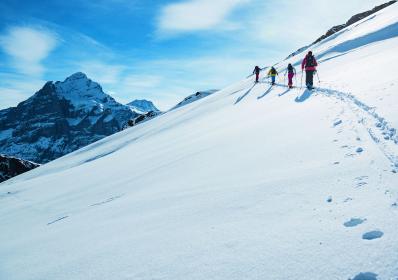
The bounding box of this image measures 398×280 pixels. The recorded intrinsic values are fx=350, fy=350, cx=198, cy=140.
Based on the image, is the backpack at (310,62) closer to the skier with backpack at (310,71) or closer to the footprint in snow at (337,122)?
the skier with backpack at (310,71)

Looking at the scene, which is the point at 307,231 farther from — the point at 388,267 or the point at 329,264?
the point at 388,267

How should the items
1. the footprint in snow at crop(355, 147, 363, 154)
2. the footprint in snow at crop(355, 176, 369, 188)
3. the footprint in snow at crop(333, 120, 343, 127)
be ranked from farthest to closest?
the footprint in snow at crop(333, 120, 343, 127), the footprint in snow at crop(355, 147, 363, 154), the footprint in snow at crop(355, 176, 369, 188)

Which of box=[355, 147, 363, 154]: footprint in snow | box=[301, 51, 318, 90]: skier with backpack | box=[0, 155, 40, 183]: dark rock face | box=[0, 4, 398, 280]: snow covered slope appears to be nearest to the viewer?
box=[0, 4, 398, 280]: snow covered slope

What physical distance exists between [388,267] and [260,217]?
2.09 m

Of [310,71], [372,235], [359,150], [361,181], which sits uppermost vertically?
[310,71]

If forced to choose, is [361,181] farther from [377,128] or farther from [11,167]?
[11,167]

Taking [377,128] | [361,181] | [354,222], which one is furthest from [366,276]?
[377,128]

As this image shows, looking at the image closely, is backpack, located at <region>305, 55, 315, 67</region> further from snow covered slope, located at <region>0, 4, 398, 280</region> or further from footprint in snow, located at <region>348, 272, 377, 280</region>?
footprint in snow, located at <region>348, 272, 377, 280</region>

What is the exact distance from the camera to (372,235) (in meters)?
3.67

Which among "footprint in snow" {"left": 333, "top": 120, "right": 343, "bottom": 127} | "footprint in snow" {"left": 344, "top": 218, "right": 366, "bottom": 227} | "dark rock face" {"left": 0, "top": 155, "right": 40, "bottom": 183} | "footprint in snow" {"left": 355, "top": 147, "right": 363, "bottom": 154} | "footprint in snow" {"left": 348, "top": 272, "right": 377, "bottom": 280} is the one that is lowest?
"footprint in snow" {"left": 348, "top": 272, "right": 377, "bottom": 280}

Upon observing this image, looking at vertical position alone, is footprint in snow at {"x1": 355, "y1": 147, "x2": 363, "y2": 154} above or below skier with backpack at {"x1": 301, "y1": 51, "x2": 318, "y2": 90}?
below

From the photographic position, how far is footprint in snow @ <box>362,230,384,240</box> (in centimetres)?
363

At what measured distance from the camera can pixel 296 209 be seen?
16.2ft

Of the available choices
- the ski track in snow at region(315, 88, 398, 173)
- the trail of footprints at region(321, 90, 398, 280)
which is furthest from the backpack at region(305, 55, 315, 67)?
the ski track in snow at region(315, 88, 398, 173)
